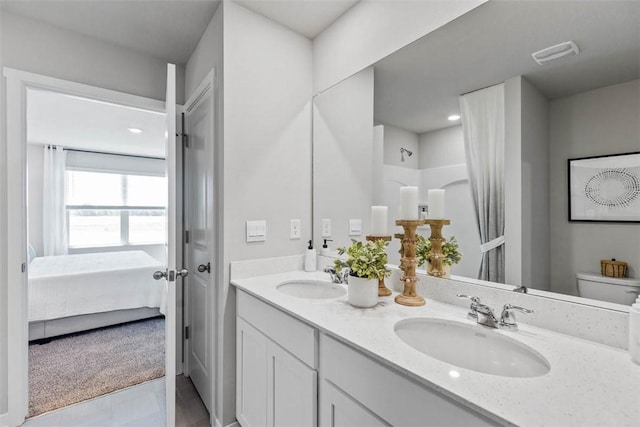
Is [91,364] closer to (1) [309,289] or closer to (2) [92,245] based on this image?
(1) [309,289]

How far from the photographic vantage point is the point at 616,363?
29.1 inches

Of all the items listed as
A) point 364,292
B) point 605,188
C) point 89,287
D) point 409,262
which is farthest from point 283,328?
point 89,287

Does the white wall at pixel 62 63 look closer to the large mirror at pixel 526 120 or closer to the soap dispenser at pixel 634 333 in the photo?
the large mirror at pixel 526 120

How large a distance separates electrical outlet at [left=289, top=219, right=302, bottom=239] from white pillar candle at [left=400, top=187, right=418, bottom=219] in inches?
30.5

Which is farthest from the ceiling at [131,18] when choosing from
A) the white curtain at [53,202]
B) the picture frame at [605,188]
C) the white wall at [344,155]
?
the white curtain at [53,202]

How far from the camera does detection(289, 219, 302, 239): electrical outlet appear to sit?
1839mm

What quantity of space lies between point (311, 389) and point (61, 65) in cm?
238

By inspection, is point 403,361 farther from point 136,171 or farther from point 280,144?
point 136,171

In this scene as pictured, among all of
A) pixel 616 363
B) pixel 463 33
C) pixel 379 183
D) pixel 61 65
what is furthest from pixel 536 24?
pixel 61 65

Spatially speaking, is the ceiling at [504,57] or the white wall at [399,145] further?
the white wall at [399,145]

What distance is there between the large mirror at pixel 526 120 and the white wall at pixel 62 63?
5.49ft

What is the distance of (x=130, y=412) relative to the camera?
1837mm

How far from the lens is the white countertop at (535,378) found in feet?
1.84

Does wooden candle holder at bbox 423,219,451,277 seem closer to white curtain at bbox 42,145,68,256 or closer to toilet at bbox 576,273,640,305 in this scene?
toilet at bbox 576,273,640,305
